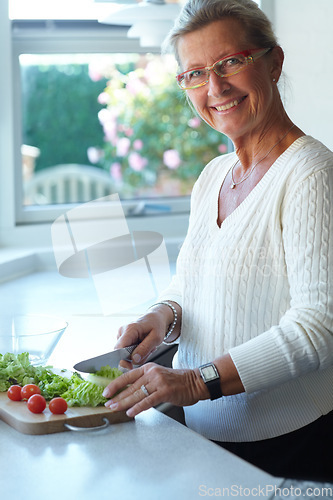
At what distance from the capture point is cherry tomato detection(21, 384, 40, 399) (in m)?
1.14

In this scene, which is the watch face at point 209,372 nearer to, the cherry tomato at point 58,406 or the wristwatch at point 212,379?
the wristwatch at point 212,379

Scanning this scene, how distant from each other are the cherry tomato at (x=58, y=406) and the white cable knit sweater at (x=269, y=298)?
0.30 meters

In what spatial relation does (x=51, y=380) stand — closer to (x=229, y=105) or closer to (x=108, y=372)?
(x=108, y=372)

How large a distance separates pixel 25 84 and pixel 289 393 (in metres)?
2.02

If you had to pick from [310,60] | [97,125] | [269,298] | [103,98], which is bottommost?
[269,298]

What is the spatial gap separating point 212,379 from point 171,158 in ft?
6.93

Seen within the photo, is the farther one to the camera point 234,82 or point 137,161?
point 137,161

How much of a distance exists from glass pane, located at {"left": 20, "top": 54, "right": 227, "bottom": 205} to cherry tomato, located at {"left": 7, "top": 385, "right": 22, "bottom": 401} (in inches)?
70.6

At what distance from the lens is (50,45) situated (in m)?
2.80

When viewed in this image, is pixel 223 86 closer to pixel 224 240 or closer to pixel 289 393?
pixel 224 240

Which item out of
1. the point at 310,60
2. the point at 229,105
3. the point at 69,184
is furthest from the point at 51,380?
the point at 69,184

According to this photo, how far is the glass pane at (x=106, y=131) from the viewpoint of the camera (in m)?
2.88

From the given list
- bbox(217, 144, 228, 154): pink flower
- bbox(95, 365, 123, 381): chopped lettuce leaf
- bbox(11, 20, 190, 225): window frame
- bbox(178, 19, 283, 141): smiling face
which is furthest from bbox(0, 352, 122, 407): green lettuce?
bbox(217, 144, 228, 154): pink flower

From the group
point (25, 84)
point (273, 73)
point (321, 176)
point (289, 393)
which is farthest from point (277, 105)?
point (25, 84)
